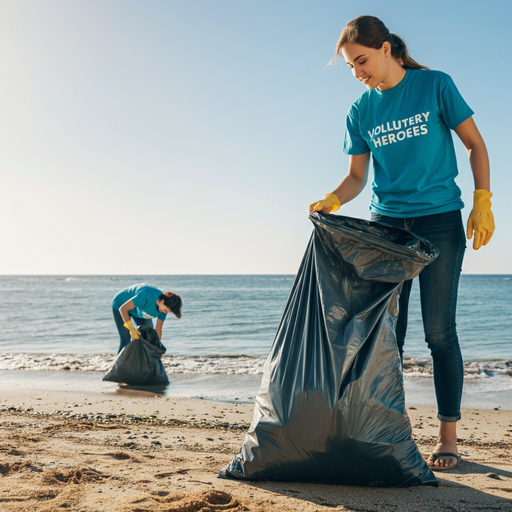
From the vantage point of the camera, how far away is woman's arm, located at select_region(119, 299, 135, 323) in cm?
436

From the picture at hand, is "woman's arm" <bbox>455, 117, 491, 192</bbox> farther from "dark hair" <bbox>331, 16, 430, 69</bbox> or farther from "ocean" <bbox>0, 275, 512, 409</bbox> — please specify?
"ocean" <bbox>0, 275, 512, 409</bbox>

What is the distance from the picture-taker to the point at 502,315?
1160 centimetres

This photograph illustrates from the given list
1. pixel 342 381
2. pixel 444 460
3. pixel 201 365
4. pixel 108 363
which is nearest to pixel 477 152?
pixel 342 381

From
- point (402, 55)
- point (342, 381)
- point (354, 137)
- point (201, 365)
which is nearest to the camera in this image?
point (342, 381)

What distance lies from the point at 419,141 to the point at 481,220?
14.9 inches

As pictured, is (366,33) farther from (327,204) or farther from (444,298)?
(444,298)

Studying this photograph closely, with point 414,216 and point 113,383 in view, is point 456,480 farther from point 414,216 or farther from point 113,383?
point 113,383

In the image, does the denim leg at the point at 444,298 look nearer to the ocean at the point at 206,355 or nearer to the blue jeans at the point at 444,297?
the blue jeans at the point at 444,297

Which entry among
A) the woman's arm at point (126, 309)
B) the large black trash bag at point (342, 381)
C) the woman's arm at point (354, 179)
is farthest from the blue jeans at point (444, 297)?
the woman's arm at point (126, 309)

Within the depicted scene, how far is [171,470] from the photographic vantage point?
5.32 ft

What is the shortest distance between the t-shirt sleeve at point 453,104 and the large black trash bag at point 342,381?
0.52 metres

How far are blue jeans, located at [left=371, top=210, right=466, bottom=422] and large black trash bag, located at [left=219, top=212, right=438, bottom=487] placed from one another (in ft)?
0.69

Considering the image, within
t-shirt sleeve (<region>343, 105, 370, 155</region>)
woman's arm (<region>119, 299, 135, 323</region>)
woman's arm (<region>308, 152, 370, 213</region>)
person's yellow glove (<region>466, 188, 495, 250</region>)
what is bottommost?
woman's arm (<region>119, 299, 135, 323</region>)

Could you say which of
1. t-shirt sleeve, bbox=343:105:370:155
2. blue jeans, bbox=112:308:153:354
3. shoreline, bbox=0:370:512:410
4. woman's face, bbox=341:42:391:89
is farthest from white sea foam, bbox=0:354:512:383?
woman's face, bbox=341:42:391:89
